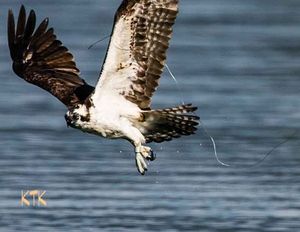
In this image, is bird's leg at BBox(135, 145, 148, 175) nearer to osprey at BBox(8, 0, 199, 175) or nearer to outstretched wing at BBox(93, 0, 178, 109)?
osprey at BBox(8, 0, 199, 175)

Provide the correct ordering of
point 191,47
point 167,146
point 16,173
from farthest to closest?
point 191,47, point 167,146, point 16,173

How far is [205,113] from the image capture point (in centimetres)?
1509

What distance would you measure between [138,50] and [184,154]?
10.5ft

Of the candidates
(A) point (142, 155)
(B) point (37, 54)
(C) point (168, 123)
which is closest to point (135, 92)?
(C) point (168, 123)

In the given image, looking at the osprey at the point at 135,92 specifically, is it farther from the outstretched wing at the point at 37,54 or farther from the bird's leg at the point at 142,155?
the outstretched wing at the point at 37,54

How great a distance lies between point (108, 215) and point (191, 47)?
758cm

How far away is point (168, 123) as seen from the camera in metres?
10.8

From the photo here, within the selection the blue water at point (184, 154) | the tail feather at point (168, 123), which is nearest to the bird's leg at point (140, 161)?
the tail feather at point (168, 123)

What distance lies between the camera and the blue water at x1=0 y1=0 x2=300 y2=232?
1161 cm

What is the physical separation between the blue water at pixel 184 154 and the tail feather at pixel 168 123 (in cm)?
82

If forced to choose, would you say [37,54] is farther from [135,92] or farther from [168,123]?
[168,123]

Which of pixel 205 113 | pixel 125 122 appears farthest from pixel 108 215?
→ pixel 205 113

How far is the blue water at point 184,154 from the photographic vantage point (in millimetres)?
11609

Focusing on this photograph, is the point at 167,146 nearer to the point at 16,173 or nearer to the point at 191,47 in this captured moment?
the point at 16,173
